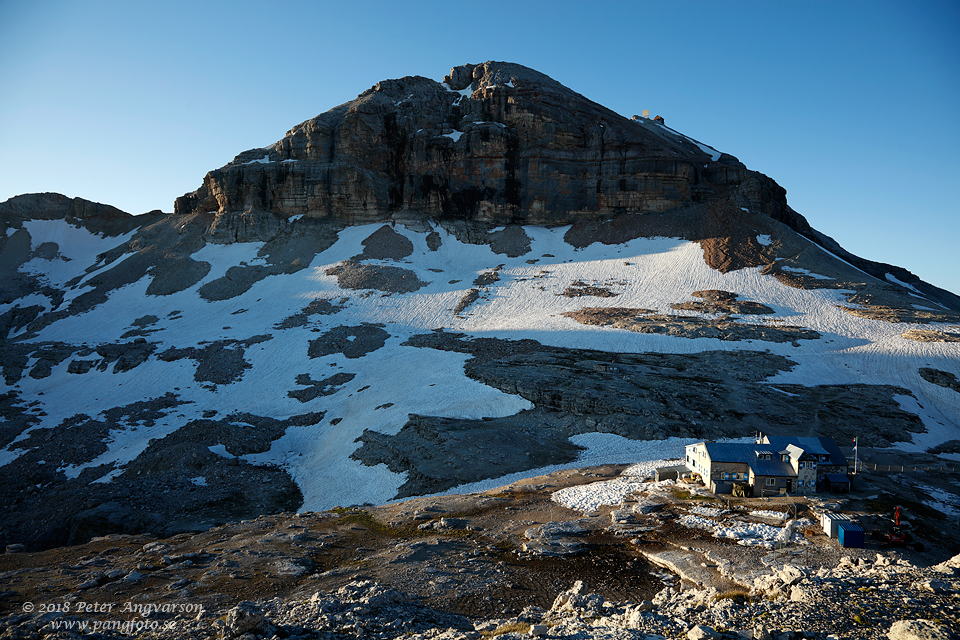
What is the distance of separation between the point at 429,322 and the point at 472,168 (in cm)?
3448

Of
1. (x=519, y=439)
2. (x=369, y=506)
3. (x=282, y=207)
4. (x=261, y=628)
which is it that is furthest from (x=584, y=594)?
(x=282, y=207)

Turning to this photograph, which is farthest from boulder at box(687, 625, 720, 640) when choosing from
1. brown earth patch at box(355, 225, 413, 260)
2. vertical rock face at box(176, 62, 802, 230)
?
vertical rock face at box(176, 62, 802, 230)

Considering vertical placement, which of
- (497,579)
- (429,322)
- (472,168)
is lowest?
(497,579)

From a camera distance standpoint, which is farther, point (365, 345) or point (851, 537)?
point (365, 345)

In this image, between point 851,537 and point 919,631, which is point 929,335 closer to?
A: point 851,537

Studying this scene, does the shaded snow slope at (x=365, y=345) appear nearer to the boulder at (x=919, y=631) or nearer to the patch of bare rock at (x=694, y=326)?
the patch of bare rock at (x=694, y=326)

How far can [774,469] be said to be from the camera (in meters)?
22.5

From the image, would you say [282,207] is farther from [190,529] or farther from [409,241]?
[190,529]

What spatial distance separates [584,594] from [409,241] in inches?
2738

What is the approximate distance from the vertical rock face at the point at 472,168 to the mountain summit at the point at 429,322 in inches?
15.6

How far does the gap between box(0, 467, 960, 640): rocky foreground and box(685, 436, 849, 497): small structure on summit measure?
145cm

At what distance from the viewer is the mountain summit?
3156 centimetres

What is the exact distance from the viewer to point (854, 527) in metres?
16.7

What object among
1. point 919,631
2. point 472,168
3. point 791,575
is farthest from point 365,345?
point 919,631
